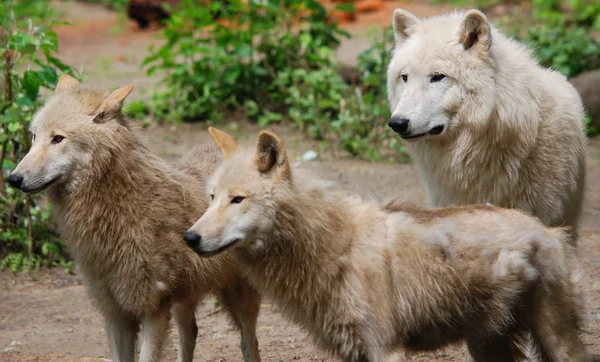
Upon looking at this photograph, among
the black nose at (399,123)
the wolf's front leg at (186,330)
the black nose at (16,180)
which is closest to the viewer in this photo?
the black nose at (16,180)

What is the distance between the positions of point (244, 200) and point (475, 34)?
2179 millimetres

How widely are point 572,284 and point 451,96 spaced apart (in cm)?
142

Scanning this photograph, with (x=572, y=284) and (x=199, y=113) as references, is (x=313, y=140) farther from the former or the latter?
(x=572, y=284)

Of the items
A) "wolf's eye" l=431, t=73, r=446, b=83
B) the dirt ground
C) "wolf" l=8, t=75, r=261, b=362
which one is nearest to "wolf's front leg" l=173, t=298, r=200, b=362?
the dirt ground

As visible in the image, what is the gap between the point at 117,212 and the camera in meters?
5.38

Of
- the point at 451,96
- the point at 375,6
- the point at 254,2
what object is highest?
the point at 451,96

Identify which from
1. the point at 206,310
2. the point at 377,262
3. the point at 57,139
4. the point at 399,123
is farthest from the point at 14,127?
the point at 377,262

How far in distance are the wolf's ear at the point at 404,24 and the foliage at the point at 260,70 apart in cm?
540

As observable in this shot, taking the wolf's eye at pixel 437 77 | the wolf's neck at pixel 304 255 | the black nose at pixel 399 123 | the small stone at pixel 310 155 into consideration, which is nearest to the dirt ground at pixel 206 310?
the small stone at pixel 310 155

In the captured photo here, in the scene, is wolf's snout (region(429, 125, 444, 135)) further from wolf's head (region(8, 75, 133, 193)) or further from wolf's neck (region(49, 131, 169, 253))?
wolf's head (region(8, 75, 133, 193))

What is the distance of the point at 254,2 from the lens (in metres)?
12.2

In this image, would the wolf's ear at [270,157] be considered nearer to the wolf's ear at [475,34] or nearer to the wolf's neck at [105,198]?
the wolf's neck at [105,198]

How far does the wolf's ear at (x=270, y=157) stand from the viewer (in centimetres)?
454

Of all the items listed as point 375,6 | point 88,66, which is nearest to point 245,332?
point 88,66
